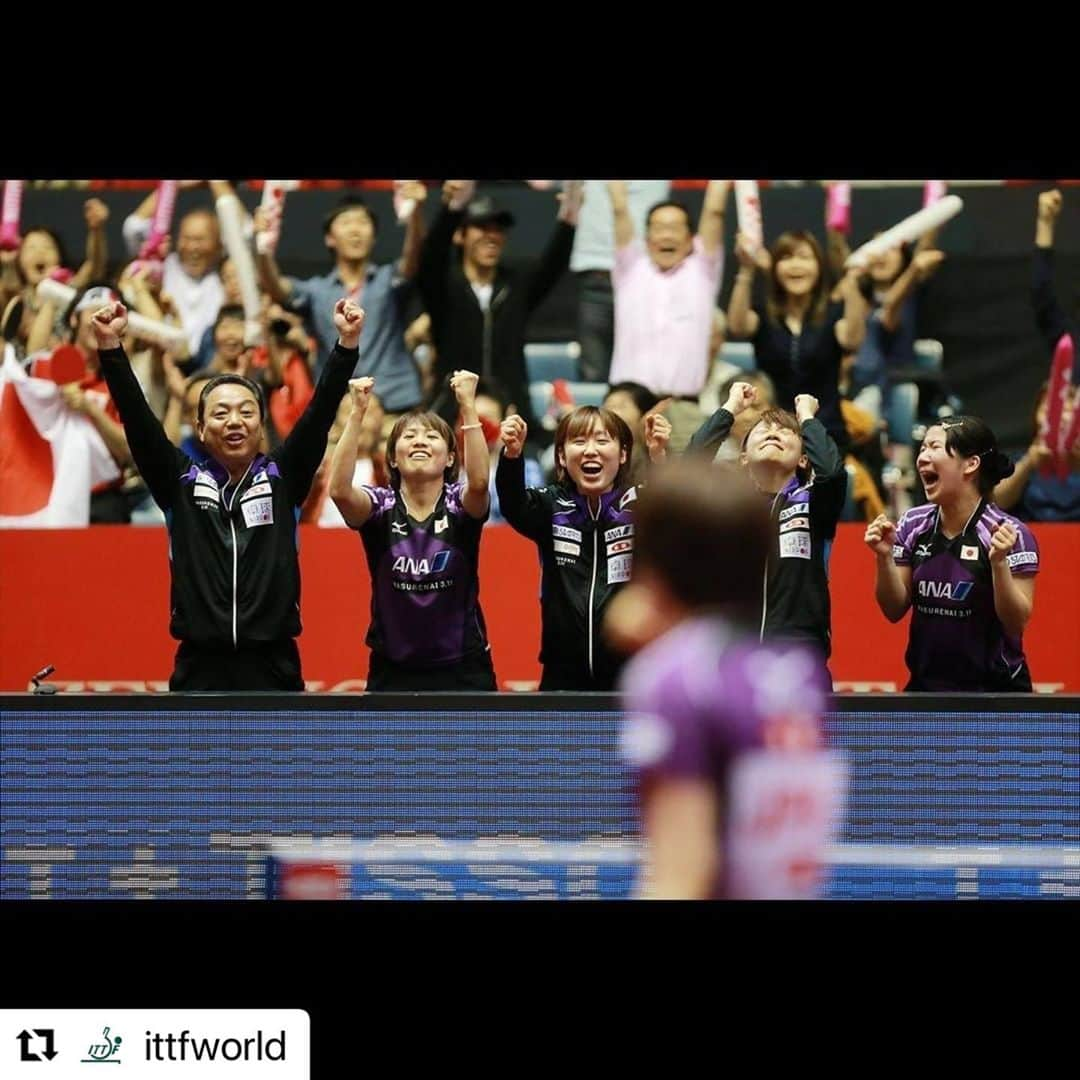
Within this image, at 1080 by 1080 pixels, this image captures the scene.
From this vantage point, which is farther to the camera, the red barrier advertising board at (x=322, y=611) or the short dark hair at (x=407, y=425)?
the red barrier advertising board at (x=322, y=611)

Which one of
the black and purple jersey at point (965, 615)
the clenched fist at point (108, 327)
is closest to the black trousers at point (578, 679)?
the black and purple jersey at point (965, 615)

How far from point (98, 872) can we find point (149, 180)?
4.49m

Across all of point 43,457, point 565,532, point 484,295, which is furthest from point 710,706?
point 43,457

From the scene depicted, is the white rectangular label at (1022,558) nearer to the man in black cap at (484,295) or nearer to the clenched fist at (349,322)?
the clenched fist at (349,322)

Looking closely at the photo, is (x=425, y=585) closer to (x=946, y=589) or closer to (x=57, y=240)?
(x=946, y=589)

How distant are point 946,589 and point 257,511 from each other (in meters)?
2.37

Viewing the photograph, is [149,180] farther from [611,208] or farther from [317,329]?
[611,208]

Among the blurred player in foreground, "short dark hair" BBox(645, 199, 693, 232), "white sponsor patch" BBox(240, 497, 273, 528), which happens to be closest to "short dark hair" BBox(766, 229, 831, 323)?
"short dark hair" BBox(645, 199, 693, 232)

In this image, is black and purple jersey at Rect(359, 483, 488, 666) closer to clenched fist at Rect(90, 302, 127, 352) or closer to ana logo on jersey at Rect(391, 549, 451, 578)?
ana logo on jersey at Rect(391, 549, 451, 578)

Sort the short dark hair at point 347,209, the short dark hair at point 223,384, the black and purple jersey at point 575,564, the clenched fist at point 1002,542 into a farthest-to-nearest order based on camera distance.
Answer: the short dark hair at point 347,209, the short dark hair at point 223,384, the black and purple jersey at point 575,564, the clenched fist at point 1002,542

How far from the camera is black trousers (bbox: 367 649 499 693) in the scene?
6105mm

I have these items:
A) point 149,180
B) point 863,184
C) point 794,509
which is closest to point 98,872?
point 794,509

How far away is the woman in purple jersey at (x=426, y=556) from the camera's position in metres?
6.11

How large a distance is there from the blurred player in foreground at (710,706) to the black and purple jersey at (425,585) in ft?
9.77
